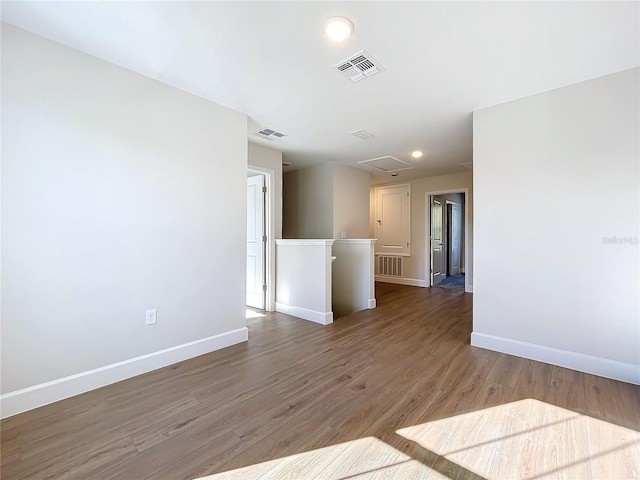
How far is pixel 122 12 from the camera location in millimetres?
1742

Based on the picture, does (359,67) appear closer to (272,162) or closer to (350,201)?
(272,162)

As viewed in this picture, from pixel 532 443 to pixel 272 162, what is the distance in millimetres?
4165

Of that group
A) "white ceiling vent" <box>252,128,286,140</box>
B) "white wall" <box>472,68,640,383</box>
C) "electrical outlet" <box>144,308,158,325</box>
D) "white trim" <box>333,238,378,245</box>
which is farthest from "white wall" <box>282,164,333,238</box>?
"electrical outlet" <box>144,308,158,325</box>

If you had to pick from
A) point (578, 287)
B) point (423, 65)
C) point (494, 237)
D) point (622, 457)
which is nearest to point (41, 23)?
point (423, 65)

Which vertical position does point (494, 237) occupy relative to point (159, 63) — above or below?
below

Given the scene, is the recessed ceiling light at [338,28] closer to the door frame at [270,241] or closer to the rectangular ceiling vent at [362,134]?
the rectangular ceiling vent at [362,134]

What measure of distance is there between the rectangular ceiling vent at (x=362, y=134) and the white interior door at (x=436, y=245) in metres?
3.44

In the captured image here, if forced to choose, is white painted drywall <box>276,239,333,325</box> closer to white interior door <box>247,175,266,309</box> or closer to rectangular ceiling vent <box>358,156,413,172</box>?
white interior door <box>247,175,266,309</box>

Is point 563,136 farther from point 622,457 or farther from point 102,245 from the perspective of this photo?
point 102,245

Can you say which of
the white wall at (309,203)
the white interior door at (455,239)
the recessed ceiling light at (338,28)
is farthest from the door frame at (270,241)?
the white interior door at (455,239)

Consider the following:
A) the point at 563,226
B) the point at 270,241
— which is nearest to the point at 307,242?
the point at 270,241

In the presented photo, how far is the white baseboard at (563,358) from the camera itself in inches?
88.4

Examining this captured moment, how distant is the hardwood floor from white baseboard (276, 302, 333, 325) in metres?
1.05

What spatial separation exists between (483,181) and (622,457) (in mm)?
2294
